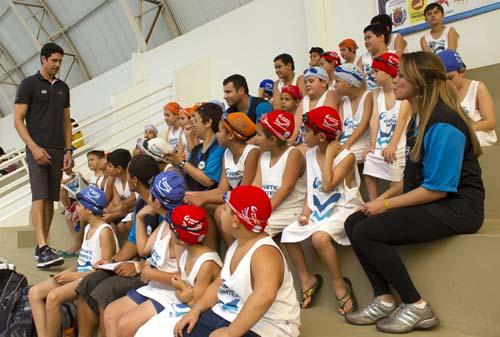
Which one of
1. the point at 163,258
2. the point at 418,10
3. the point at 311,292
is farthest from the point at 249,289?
the point at 418,10

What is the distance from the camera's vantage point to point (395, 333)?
224 cm

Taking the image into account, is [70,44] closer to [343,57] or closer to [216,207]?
[343,57]

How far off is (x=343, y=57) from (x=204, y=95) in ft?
13.0

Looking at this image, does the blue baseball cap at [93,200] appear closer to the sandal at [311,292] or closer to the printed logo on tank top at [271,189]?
the printed logo on tank top at [271,189]

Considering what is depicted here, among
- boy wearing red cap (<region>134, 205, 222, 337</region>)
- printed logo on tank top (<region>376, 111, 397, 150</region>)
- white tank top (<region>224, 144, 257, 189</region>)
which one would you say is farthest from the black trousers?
white tank top (<region>224, 144, 257, 189</region>)

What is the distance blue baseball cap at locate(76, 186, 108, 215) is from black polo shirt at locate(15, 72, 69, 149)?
109 centimetres

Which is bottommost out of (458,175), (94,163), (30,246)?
(30,246)

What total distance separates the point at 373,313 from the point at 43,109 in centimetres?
358

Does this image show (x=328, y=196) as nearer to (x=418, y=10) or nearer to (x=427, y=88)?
(x=427, y=88)

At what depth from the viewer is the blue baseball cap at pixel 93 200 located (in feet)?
Answer: 11.9

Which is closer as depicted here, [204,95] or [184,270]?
[184,270]

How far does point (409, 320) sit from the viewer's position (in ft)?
7.34

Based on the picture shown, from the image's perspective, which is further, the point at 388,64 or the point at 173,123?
the point at 173,123

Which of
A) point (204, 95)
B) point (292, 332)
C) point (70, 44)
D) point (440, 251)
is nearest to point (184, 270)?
point (292, 332)
